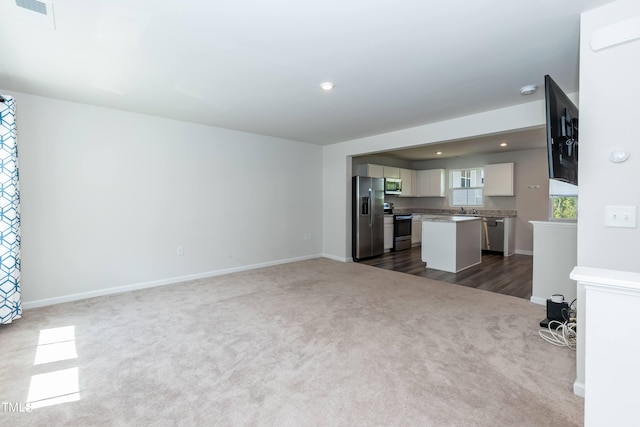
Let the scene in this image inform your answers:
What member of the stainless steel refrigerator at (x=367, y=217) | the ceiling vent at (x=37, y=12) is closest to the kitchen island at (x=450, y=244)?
the stainless steel refrigerator at (x=367, y=217)

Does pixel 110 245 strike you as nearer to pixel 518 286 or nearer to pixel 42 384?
pixel 42 384

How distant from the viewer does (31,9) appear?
188 cm

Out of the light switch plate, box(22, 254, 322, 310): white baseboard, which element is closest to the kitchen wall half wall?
box(22, 254, 322, 310): white baseboard

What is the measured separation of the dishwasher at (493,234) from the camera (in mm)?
6815

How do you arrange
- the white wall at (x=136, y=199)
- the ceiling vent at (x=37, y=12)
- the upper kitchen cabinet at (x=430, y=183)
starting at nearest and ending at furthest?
1. the ceiling vent at (x=37, y=12)
2. the white wall at (x=136, y=199)
3. the upper kitchen cabinet at (x=430, y=183)

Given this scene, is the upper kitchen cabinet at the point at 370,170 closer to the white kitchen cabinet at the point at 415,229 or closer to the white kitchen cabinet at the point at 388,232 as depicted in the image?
the white kitchen cabinet at the point at 388,232

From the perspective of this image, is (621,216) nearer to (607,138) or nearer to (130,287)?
(607,138)

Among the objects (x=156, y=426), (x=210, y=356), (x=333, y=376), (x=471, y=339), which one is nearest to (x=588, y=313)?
(x=333, y=376)

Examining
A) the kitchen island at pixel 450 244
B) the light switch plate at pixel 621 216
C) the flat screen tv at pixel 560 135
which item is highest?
the flat screen tv at pixel 560 135

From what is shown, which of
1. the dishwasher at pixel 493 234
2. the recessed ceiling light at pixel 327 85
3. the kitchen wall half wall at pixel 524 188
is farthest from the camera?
the dishwasher at pixel 493 234

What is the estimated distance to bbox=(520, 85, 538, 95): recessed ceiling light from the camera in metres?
3.09

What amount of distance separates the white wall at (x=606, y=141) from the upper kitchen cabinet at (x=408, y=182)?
19.9 feet

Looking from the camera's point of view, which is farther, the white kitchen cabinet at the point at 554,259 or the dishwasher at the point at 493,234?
the dishwasher at the point at 493,234

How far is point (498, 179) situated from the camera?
23.5 feet
